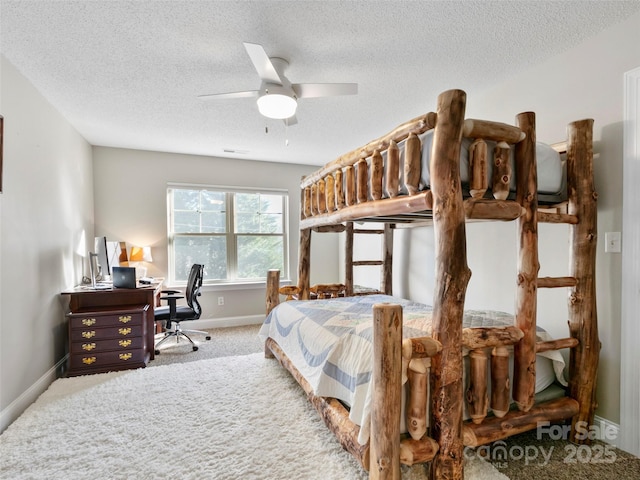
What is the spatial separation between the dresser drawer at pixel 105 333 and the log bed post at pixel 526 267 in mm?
3147

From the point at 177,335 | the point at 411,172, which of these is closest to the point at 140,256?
the point at 177,335

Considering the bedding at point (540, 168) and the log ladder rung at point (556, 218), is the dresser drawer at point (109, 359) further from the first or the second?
the log ladder rung at point (556, 218)

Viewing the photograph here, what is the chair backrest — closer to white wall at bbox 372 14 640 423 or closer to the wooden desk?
the wooden desk

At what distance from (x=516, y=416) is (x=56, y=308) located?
372 cm

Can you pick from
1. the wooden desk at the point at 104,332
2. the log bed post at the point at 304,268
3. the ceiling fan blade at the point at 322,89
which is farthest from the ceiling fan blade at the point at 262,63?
the wooden desk at the point at 104,332

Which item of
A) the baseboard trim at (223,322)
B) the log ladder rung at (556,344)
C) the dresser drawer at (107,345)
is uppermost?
the log ladder rung at (556,344)

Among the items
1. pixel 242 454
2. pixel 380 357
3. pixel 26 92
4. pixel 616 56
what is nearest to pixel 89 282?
pixel 26 92

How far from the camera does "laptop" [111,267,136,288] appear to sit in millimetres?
3209

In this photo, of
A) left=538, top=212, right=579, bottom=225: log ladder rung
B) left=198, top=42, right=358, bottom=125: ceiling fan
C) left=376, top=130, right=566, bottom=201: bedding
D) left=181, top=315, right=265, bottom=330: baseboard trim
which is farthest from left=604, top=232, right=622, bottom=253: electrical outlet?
left=181, top=315, right=265, bottom=330: baseboard trim

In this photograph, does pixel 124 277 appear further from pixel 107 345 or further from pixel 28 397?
pixel 28 397

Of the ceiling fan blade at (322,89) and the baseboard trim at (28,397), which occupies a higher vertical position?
the ceiling fan blade at (322,89)

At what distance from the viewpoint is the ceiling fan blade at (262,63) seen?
1.73 meters

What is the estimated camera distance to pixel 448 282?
1465mm

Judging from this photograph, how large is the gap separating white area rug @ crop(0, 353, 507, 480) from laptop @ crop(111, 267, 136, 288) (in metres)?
0.85
